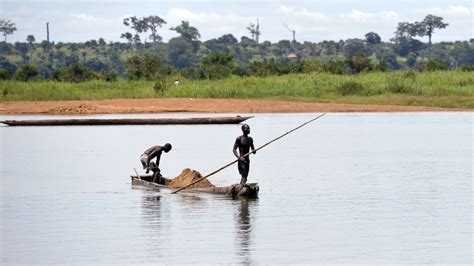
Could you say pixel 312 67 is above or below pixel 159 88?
above

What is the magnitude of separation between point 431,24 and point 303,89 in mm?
58763

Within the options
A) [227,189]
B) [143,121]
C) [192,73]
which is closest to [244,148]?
[227,189]

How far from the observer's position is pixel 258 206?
1944 centimetres

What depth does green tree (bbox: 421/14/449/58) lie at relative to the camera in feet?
361

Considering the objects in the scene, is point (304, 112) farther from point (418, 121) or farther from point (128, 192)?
point (128, 192)

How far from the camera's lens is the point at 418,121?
4531cm

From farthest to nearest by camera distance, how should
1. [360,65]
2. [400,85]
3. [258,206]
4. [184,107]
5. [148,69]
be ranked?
[360,65] → [148,69] → [400,85] → [184,107] → [258,206]

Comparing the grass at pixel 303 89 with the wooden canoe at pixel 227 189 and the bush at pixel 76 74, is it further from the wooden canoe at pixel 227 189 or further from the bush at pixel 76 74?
the wooden canoe at pixel 227 189

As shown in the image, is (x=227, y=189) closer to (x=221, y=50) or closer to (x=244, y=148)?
(x=244, y=148)

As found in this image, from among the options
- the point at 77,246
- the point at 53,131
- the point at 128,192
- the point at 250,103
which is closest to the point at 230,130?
the point at 53,131

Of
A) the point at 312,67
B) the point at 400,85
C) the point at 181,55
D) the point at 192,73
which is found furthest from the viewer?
the point at 181,55

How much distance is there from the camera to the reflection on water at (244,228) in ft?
47.4

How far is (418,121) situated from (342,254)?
31.5 m

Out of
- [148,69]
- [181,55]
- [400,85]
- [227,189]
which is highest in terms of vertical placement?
[181,55]
